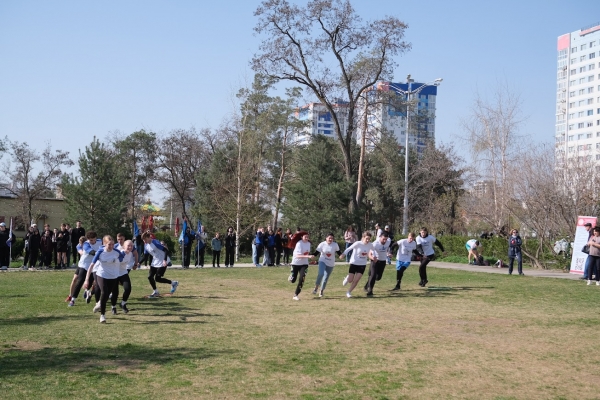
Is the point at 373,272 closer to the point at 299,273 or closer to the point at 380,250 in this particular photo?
the point at 380,250

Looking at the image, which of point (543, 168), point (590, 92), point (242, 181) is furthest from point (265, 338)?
point (590, 92)

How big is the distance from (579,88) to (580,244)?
124 meters

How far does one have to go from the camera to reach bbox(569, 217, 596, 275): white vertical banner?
24625mm

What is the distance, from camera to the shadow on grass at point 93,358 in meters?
8.52

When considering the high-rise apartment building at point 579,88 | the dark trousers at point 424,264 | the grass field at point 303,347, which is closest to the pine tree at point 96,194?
the grass field at point 303,347

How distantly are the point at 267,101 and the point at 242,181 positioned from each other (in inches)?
395

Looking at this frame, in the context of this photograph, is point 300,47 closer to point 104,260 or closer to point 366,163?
point 366,163

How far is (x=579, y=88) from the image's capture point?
136 metres

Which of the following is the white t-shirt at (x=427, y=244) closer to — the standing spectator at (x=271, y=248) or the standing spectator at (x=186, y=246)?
the standing spectator at (x=271, y=248)

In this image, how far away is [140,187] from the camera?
212ft

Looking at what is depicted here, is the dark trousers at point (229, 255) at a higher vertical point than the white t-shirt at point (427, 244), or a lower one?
lower

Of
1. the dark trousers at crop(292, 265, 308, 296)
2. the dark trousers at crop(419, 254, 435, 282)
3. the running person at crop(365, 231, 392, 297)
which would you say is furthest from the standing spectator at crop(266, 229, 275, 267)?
the dark trousers at crop(292, 265, 308, 296)

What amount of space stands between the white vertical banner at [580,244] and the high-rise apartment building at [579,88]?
11280 cm

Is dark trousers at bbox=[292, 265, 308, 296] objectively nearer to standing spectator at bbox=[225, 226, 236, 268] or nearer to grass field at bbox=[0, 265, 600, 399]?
grass field at bbox=[0, 265, 600, 399]
